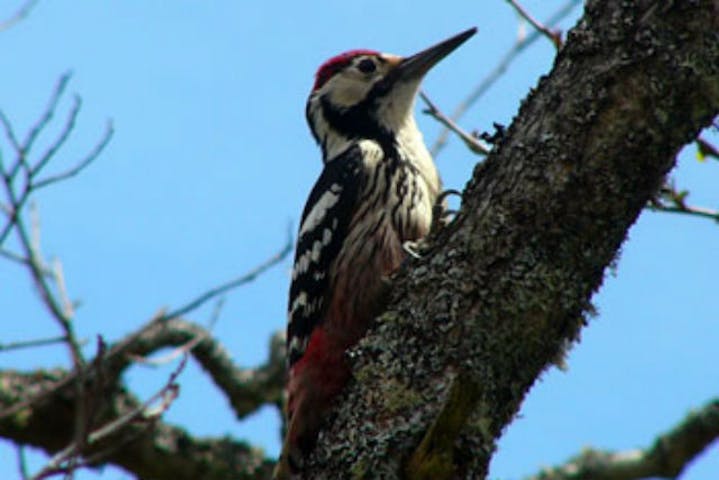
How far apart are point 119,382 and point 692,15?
4.55 meters

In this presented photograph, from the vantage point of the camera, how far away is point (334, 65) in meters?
6.38

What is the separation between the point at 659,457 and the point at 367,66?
2.63 metres

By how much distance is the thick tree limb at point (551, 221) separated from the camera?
3.33 m

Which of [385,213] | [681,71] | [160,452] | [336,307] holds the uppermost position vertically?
[160,452]

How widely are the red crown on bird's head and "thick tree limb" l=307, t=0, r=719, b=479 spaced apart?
2.94 meters

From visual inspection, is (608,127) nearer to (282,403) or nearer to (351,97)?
(351,97)

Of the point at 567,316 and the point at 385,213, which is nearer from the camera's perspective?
the point at 567,316

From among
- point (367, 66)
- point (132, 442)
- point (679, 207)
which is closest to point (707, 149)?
point (679, 207)

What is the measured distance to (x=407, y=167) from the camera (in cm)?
531

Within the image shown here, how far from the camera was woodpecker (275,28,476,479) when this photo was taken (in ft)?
14.8

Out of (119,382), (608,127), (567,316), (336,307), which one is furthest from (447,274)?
(119,382)

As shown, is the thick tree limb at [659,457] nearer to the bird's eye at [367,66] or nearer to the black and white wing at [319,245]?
the black and white wing at [319,245]

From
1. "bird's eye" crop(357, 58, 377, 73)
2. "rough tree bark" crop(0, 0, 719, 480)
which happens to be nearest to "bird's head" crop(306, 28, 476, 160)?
"bird's eye" crop(357, 58, 377, 73)

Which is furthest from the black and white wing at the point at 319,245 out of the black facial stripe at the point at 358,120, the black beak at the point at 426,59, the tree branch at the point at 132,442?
the tree branch at the point at 132,442
